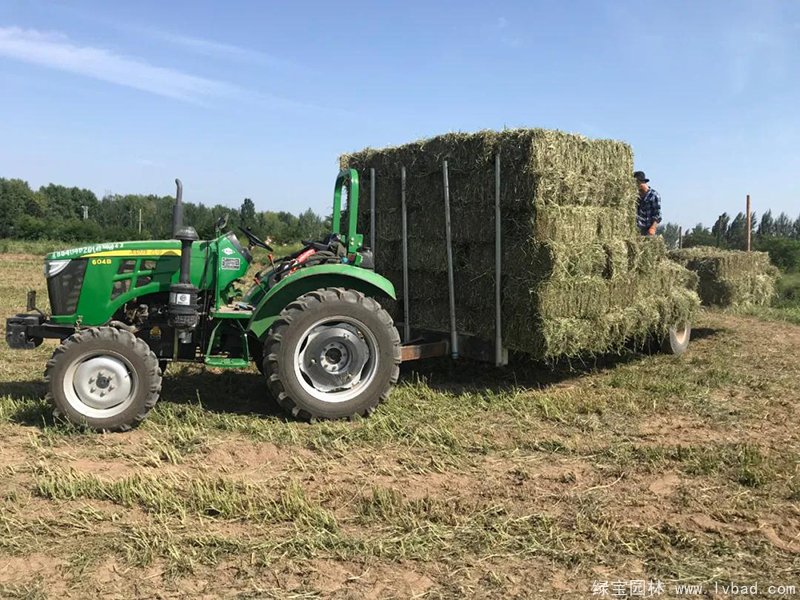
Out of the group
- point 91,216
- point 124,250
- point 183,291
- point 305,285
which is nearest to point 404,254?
point 305,285

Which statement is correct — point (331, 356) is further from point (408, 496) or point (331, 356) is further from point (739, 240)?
point (739, 240)

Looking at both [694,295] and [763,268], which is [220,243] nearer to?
[694,295]

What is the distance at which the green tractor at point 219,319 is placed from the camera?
4.90m

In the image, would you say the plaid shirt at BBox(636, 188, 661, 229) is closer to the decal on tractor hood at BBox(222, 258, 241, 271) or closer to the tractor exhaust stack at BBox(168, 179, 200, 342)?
the decal on tractor hood at BBox(222, 258, 241, 271)

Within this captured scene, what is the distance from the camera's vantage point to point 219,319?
5156mm

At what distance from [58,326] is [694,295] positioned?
6.63m

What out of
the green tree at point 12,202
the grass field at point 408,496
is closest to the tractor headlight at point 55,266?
the grass field at point 408,496

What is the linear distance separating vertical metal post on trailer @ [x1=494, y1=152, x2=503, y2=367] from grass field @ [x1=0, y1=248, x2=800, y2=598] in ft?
1.43

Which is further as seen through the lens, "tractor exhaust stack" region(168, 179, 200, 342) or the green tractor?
the green tractor

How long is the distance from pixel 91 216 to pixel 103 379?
84.5 m

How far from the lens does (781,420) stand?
5227mm

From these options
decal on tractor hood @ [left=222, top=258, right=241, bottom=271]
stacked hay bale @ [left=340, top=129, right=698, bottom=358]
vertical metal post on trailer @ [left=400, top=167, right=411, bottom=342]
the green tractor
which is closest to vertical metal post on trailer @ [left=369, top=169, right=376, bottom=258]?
stacked hay bale @ [left=340, top=129, right=698, bottom=358]

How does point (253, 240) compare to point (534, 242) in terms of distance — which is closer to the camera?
point (253, 240)

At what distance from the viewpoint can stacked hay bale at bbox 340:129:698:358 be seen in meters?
5.70
